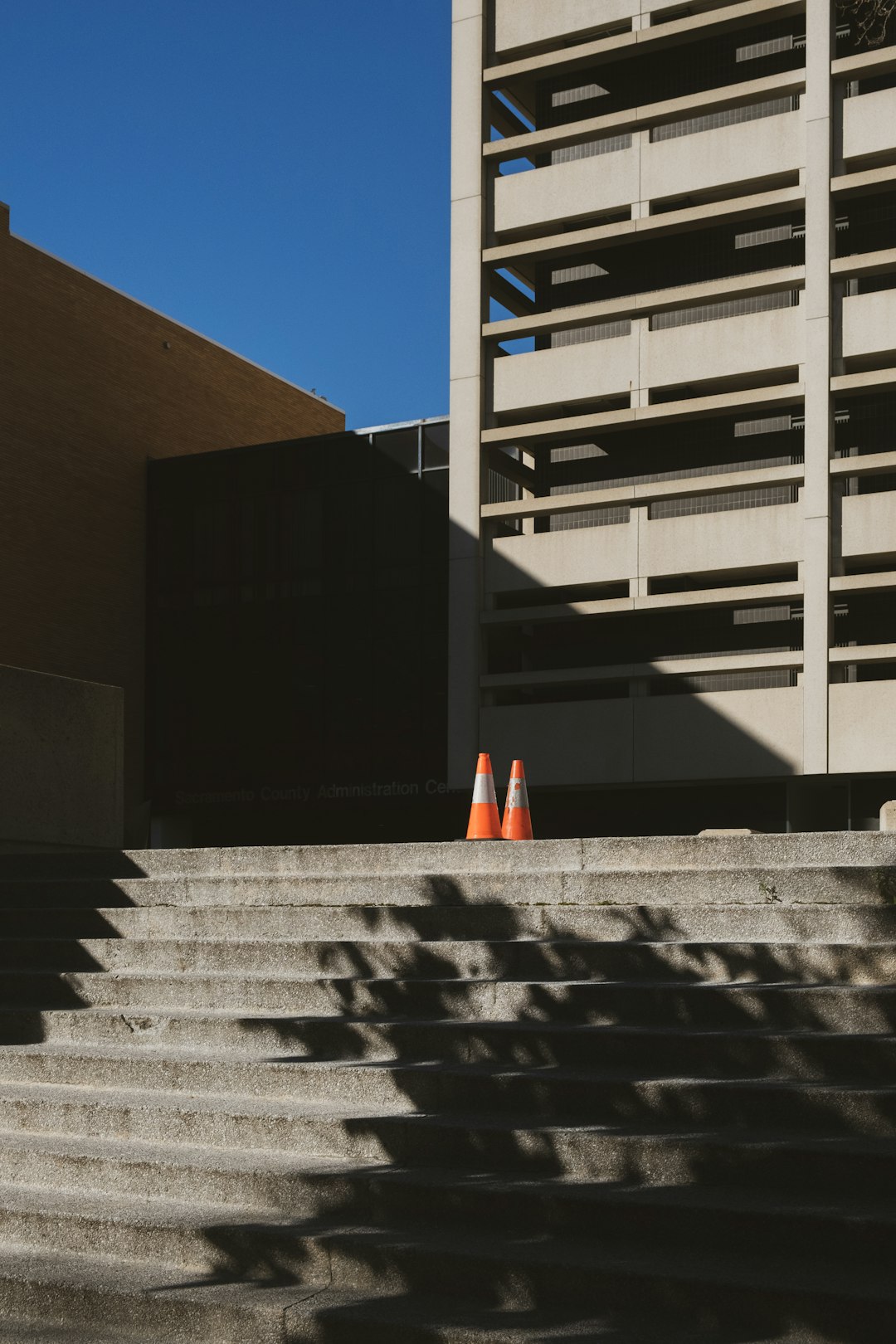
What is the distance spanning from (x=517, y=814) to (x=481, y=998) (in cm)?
505

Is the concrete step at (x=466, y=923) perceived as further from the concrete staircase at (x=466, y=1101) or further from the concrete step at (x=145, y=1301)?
the concrete step at (x=145, y=1301)

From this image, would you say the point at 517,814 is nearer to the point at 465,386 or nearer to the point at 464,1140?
the point at 464,1140

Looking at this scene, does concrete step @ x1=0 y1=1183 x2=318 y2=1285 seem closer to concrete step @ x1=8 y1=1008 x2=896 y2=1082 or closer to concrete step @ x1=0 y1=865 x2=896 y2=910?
concrete step @ x1=8 y1=1008 x2=896 y2=1082

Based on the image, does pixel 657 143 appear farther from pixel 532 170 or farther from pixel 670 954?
pixel 670 954

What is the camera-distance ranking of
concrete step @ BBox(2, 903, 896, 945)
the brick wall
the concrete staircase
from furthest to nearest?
the brick wall
concrete step @ BBox(2, 903, 896, 945)
the concrete staircase

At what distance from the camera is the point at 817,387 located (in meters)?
29.9

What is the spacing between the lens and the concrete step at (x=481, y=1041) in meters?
5.43

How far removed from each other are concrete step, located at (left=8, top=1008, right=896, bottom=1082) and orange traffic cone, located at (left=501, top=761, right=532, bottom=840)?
14.7 ft

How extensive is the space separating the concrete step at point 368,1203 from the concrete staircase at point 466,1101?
0.04 feet

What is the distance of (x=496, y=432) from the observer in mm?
32594

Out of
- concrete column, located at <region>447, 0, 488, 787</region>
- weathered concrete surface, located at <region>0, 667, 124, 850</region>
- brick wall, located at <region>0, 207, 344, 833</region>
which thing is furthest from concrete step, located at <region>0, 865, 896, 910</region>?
brick wall, located at <region>0, 207, 344, 833</region>

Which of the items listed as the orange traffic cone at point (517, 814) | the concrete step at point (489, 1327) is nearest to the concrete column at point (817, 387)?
the orange traffic cone at point (517, 814)

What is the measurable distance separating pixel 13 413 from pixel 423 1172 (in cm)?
3040

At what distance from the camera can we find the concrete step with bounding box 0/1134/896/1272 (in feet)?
15.2
